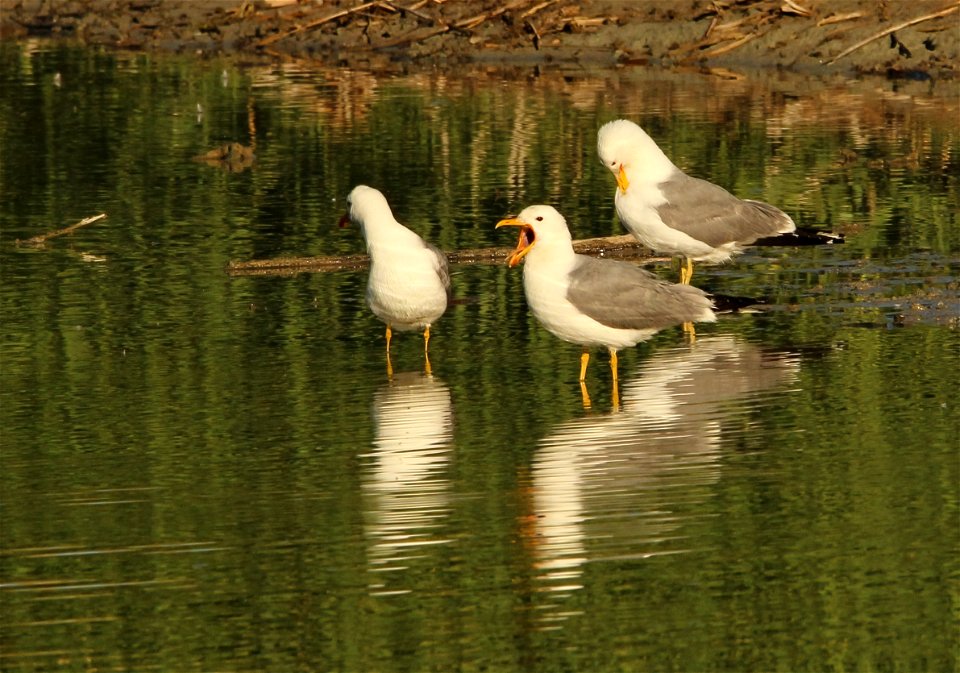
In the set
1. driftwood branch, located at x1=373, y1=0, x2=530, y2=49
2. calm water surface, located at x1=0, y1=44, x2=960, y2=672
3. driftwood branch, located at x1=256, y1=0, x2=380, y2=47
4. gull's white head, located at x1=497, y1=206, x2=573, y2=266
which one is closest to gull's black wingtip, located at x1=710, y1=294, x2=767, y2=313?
calm water surface, located at x1=0, y1=44, x2=960, y2=672

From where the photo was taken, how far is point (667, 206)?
42.5 ft

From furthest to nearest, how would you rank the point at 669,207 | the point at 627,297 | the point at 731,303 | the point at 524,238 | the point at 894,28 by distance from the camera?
the point at 894,28 → the point at 669,207 → the point at 731,303 → the point at 627,297 → the point at 524,238

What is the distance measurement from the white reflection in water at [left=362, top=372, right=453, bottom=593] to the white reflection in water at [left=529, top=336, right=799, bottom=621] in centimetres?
46

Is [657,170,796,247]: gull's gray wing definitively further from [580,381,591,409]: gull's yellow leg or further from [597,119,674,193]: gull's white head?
[580,381,591,409]: gull's yellow leg

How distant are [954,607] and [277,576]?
2.57 m

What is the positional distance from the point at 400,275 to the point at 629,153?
2.48m

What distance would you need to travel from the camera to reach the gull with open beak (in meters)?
13.0

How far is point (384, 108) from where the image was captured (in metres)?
23.4

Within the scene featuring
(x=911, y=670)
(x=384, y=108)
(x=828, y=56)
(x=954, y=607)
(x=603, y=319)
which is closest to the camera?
(x=911, y=670)

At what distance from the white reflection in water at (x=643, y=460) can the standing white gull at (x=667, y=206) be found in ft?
4.58

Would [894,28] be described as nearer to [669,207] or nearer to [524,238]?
[669,207]

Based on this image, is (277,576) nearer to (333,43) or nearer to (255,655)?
(255,655)

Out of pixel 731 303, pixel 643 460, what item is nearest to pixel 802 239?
pixel 731 303

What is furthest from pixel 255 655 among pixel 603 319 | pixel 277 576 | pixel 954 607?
pixel 603 319
